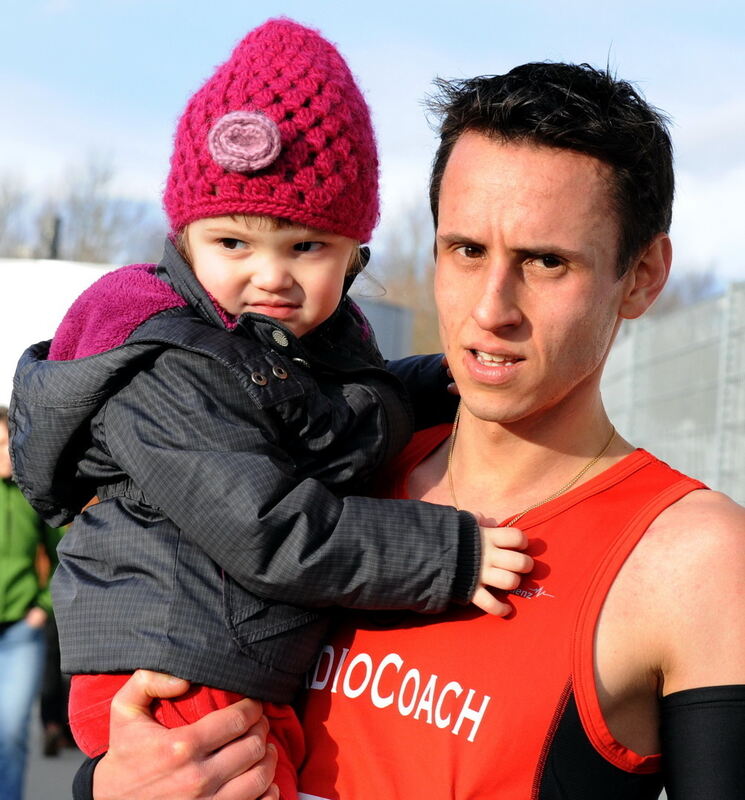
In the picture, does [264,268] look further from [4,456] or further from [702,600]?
[4,456]

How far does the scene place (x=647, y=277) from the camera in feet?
8.14

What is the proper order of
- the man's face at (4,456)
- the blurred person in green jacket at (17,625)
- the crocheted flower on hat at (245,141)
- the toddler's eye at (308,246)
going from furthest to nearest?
the man's face at (4,456)
the blurred person in green jacket at (17,625)
the toddler's eye at (308,246)
the crocheted flower on hat at (245,141)

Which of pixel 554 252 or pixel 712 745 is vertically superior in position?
pixel 554 252

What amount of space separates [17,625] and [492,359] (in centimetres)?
511

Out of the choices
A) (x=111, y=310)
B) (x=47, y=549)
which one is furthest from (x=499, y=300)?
(x=47, y=549)

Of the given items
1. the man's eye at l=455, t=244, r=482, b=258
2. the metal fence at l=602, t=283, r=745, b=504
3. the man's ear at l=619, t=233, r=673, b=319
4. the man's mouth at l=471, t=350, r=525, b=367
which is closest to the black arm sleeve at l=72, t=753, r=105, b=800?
the man's mouth at l=471, t=350, r=525, b=367

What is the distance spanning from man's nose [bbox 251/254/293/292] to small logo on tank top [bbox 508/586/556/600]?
2.63ft

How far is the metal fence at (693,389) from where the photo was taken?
6.11 meters

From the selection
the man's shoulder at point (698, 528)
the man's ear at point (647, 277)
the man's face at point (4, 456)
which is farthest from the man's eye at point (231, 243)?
the man's face at point (4, 456)

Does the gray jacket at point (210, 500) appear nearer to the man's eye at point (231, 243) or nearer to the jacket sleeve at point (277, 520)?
the jacket sleeve at point (277, 520)

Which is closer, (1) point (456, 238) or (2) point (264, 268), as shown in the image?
(1) point (456, 238)


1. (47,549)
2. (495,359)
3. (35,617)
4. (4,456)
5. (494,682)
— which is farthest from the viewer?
(47,549)

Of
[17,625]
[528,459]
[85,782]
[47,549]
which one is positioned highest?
[528,459]

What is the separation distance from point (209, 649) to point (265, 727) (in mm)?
197
